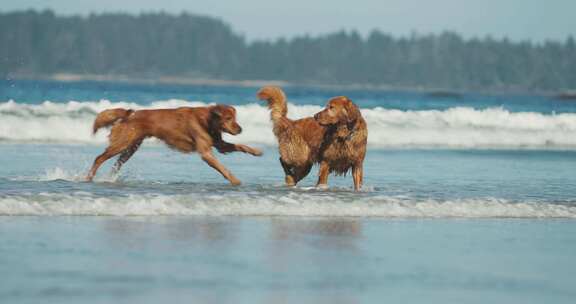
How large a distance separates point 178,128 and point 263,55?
4812 inches

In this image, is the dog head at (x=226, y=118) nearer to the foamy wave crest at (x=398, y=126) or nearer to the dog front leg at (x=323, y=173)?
the dog front leg at (x=323, y=173)

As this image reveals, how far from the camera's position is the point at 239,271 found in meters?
6.30

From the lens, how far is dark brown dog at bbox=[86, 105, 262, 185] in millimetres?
10930

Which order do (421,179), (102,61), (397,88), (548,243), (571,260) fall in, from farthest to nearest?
1. (397,88)
2. (102,61)
3. (421,179)
4. (548,243)
5. (571,260)

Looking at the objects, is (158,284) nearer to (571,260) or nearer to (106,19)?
(571,260)

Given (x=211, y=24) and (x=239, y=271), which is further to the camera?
(x=211, y=24)

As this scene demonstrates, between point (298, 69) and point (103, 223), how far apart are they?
125 meters

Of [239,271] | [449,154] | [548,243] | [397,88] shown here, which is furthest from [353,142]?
[397,88]

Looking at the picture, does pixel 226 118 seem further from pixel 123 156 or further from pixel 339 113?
pixel 123 156

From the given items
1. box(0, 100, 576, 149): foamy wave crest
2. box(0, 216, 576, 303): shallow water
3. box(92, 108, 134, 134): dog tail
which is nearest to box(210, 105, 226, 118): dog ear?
box(92, 108, 134, 134): dog tail

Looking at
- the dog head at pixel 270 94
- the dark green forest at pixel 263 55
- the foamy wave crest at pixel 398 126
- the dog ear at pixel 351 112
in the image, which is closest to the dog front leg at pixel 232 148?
the dog head at pixel 270 94

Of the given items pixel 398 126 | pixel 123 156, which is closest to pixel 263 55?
pixel 398 126

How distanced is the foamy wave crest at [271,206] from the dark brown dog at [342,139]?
832 mm

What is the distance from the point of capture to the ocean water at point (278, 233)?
19.4 feet
